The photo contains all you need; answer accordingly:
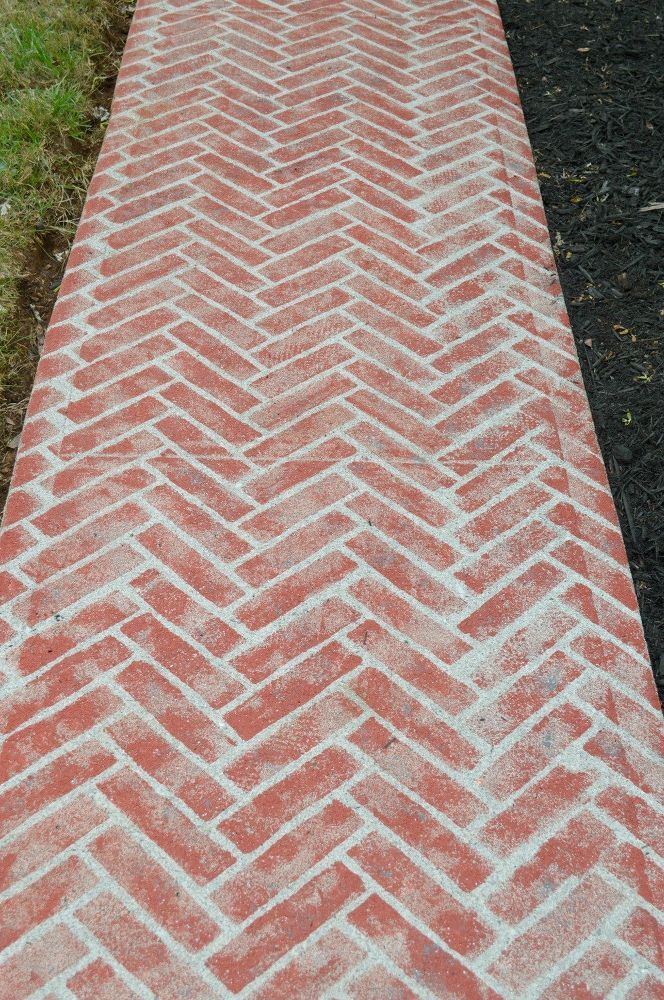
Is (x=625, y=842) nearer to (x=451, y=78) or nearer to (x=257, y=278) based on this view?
(x=257, y=278)

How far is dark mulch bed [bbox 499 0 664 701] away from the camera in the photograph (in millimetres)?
2943

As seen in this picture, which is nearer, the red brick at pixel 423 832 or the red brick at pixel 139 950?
the red brick at pixel 139 950

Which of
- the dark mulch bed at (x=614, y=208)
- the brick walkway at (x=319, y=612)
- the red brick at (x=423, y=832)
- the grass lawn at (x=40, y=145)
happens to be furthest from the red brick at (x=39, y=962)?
the dark mulch bed at (x=614, y=208)

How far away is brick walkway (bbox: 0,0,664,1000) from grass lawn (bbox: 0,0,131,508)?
131mm

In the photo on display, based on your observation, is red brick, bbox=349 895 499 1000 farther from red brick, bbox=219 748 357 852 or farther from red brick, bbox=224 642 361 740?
Result: red brick, bbox=224 642 361 740

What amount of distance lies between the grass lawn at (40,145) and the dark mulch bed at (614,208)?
192cm

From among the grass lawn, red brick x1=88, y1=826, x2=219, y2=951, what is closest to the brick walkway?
red brick x1=88, y1=826, x2=219, y2=951

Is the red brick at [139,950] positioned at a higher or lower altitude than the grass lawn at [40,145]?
lower

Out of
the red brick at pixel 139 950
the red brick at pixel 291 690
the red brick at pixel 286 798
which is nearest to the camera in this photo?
the red brick at pixel 139 950

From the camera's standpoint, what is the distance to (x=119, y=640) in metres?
2.54

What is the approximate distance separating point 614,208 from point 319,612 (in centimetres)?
232

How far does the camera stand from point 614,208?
12.9 feet

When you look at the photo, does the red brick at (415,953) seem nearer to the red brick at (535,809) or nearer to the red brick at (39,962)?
the red brick at (535,809)

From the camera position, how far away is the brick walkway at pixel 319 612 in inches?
81.1
